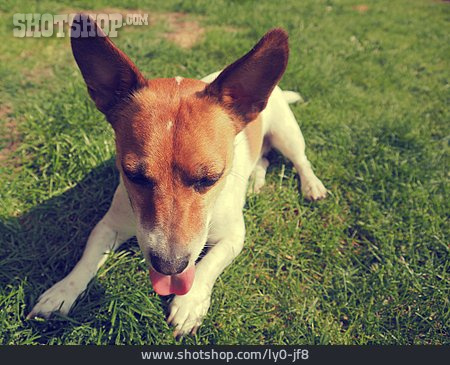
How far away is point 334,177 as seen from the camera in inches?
181

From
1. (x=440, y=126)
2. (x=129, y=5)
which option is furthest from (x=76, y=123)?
(x=440, y=126)

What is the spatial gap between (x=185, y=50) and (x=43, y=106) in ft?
7.61

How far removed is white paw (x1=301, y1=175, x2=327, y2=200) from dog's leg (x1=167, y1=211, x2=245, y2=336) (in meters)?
1.07

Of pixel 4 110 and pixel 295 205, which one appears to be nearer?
pixel 295 205

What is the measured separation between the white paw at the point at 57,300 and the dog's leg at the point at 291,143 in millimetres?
2469

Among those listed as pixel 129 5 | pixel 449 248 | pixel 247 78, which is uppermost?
pixel 247 78

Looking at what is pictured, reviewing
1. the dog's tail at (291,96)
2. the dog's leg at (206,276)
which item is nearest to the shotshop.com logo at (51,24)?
the dog's tail at (291,96)

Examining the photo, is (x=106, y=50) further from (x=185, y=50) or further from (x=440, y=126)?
(x=440, y=126)

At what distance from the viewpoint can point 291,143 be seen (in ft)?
14.5

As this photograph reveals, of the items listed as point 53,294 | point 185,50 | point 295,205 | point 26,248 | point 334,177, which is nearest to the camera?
point 53,294

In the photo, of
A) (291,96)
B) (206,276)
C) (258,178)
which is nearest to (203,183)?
(206,276)

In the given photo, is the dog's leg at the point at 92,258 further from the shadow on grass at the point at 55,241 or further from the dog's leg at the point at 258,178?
the dog's leg at the point at 258,178

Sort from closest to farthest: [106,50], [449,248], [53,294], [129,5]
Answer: [106,50] → [53,294] → [449,248] → [129,5]

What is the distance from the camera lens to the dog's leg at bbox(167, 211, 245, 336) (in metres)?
3.06
